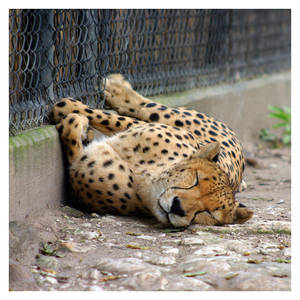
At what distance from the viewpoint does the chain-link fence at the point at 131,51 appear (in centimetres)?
361

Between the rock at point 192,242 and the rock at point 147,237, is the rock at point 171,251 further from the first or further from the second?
the rock at point 147,237

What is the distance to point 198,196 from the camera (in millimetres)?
3463

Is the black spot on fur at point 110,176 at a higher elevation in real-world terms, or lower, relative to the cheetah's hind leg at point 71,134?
lower

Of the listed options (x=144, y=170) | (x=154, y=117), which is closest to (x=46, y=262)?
(x=144, y=170)

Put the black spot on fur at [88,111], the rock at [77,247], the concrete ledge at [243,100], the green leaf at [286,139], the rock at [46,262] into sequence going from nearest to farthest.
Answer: the rock at [46,262], the rock at [77,247], the black spot on fur at [88,111], the concrete ledge at [243,100], the green leaf at [286,139]

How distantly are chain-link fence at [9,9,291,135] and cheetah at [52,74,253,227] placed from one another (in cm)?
28

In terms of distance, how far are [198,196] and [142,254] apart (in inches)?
24.0

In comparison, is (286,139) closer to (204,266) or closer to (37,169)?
(37,169)

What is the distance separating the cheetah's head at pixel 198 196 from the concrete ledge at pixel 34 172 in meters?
0.68

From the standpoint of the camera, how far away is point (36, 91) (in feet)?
12.2

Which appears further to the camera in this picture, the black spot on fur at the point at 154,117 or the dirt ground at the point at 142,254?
the black spot on fur at the point at 154,117

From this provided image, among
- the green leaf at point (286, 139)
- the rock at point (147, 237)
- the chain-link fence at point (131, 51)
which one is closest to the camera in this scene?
the rock at point (147, 237)

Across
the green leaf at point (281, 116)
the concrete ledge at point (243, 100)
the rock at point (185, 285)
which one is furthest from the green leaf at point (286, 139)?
the rock at point (185, 285)

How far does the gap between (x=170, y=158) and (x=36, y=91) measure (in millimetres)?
999
